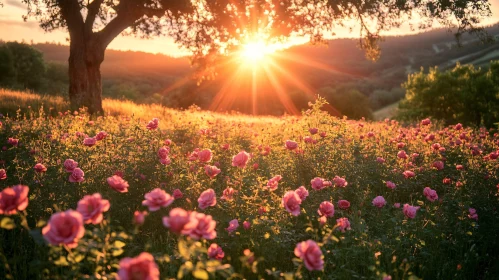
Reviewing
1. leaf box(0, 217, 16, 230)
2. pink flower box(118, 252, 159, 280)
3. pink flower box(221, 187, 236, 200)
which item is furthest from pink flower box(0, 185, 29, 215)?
pink flower box(221, 187, 236, 200)

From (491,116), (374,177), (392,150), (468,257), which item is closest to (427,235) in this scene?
(468,257)

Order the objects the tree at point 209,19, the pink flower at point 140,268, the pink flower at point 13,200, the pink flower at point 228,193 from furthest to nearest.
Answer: the tree at point 209,19
the pink flower at point 228,193
the pink flower at point 13,200
the pink flower at point 140,268

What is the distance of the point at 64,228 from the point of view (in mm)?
1619

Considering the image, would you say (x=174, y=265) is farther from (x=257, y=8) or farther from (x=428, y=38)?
(x=428, y=38)

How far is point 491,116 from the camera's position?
1761 cm

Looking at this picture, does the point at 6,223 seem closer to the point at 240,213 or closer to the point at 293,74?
the point at 240,213

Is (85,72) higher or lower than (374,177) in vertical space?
higher

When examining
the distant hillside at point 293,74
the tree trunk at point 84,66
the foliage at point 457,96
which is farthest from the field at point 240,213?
the foliage at point 457,96

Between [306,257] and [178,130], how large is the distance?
6344mm

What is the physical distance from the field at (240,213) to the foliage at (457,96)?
14.2m

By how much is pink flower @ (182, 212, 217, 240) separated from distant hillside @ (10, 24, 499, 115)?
47.4 feet

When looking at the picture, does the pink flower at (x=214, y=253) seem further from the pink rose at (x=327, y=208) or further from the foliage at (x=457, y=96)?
the foliage at (x=457, y=96)

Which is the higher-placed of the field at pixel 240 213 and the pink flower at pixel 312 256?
the pink flower at pixel 312 256

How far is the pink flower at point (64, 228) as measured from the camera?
1.59 metres
